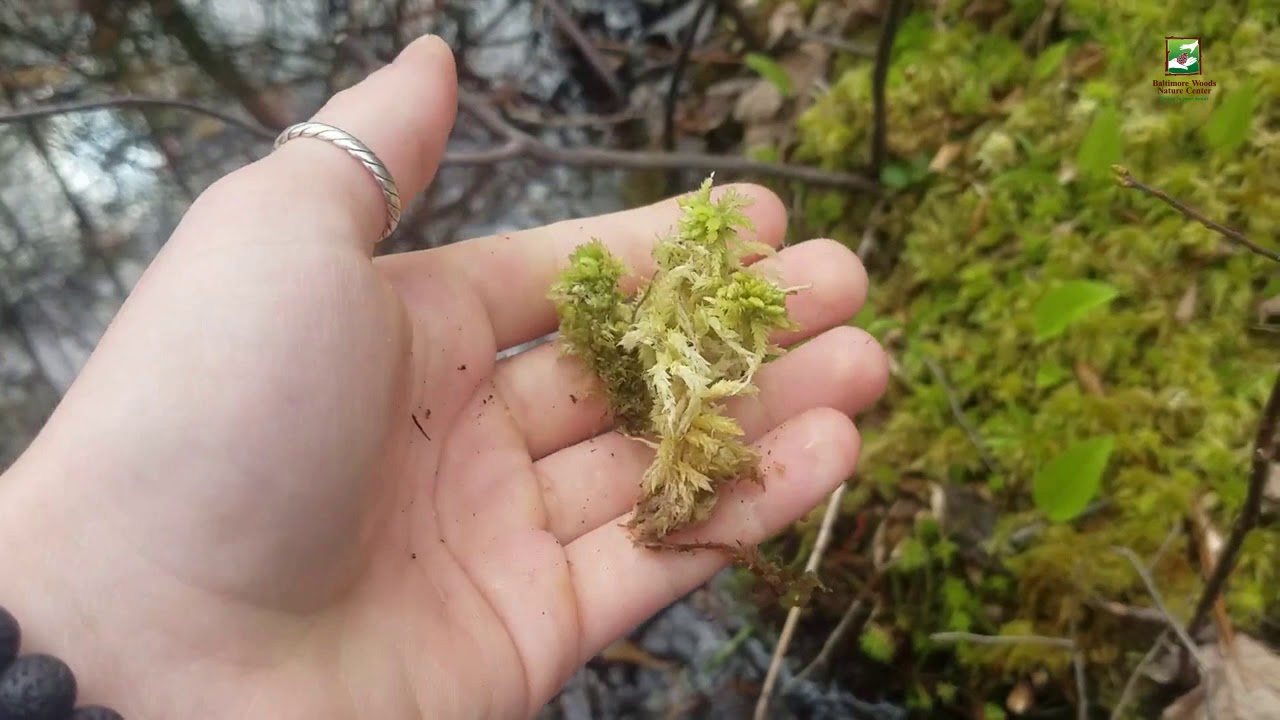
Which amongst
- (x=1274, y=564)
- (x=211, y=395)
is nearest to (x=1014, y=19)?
(x=1274, y=564)

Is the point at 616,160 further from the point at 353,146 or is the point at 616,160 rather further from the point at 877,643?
the point at 877,643

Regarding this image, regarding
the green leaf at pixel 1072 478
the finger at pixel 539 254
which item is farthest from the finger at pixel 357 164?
the green leaf at pixel 1072 478

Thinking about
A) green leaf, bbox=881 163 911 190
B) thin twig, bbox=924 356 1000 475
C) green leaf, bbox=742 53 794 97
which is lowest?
thin twig, bbox=924 356 1000 475

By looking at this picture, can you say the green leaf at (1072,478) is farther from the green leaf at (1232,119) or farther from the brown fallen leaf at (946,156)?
the brown fallen leaf at (946,156)

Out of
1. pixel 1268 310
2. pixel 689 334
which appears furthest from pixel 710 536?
pixel 1268 310

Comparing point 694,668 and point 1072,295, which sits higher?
point 1072,295

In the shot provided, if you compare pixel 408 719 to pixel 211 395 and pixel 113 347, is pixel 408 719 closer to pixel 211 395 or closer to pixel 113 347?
pixel 211 395

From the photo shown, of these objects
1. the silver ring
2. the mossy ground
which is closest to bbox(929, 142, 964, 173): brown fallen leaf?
the mossy ground

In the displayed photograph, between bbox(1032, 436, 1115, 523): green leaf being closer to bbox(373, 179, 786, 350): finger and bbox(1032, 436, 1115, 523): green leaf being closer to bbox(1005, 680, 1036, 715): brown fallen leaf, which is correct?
bbox(1005, 680, 1036, 715): brown fallen leaf

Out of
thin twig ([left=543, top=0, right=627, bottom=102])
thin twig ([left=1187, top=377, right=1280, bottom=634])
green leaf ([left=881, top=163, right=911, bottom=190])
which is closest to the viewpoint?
thin twig ([left=1187, top=377, right=1280, bottom=634])
